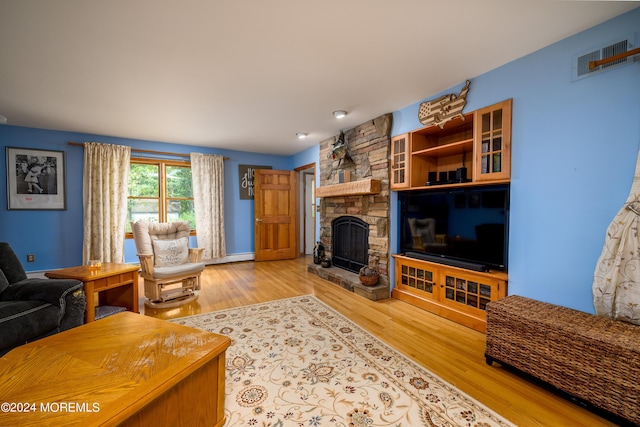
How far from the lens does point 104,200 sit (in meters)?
4.30

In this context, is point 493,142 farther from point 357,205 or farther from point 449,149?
point 357,205

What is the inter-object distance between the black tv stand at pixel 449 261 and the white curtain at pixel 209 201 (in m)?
3.68

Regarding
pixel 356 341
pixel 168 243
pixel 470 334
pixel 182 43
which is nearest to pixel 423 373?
pixel 356 341

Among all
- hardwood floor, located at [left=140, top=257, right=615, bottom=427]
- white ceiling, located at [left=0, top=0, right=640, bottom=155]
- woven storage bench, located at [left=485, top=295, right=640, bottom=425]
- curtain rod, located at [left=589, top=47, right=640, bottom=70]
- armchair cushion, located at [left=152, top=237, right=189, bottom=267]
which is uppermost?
white ceiling, located at [left=0, top=0, right=640, bottom=155]

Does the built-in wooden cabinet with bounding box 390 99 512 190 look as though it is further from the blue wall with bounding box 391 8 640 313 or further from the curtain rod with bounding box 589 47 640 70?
the curtain rod with bounding box 589 47 640 70

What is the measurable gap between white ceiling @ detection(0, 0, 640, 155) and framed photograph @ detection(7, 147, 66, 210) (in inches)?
29.9

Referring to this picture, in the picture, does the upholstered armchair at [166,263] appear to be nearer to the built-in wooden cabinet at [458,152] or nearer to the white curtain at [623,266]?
the built-in wooden cabinet at [458,152]

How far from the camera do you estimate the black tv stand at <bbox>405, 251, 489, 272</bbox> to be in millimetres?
2470

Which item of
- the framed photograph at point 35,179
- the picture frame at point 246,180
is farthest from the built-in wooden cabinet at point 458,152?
the framed photograph at point 35,179

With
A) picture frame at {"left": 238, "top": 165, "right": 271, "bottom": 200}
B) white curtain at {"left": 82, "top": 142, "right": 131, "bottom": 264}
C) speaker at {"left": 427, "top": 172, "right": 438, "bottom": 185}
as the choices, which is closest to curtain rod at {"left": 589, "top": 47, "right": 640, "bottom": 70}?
speaker at {"left": 427, "top": 172, "right": 438, "bottom": 185}

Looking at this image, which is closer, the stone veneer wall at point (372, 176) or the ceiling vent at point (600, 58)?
the ceiling vent at point (600, 58)

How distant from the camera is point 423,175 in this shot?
317 centimetres

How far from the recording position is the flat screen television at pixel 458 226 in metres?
2.38

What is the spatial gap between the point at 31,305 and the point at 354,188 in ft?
10.7
